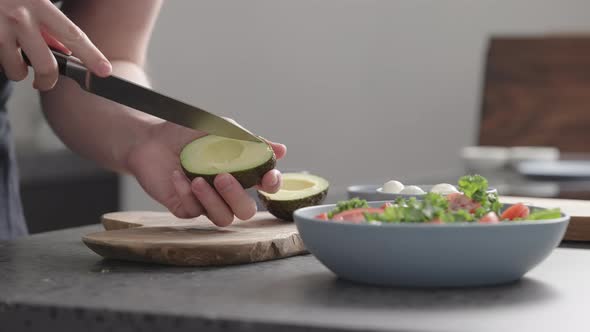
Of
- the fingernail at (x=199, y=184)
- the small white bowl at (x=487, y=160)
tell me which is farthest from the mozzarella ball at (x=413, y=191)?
the small white bowl at (x=487, y=160)

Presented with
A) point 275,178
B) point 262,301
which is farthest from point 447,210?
point 275,178

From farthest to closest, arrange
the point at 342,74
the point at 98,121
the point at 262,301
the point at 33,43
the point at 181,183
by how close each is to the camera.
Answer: the point at 342,74, the point at 98,121, the point at 181,183, the point at 33,43, the point at 262,301

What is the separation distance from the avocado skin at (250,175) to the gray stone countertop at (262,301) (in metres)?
0.19

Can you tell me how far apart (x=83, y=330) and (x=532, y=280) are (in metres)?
0.40

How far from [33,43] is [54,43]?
0.24 feet

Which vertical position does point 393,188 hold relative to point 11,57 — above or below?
below

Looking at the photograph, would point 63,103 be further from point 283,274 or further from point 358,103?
point 358,103

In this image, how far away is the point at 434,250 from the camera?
772 millimetres

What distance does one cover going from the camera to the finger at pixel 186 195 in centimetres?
113

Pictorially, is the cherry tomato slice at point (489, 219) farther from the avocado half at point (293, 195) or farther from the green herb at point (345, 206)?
the avocado half at point (293, 195)

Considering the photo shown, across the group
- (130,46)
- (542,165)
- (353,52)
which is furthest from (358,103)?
(130,46)

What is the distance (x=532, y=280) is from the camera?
2.80 feet

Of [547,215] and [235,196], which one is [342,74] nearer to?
[235,196]

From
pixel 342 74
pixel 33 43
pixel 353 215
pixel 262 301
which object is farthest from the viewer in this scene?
pixel 342 74
